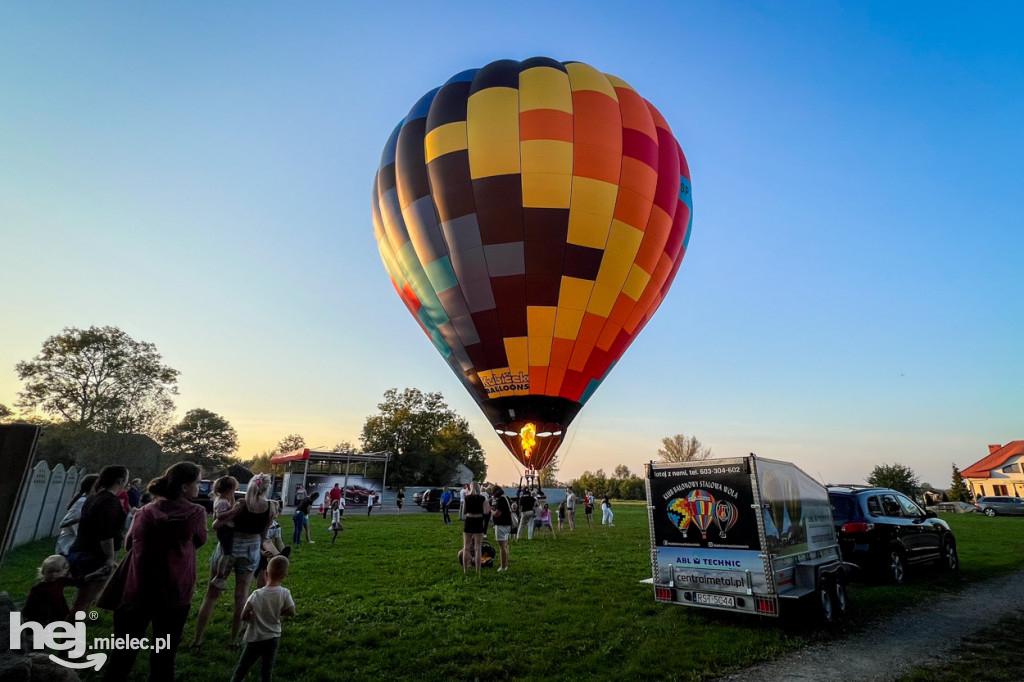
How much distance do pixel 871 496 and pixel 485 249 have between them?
35.9 feet

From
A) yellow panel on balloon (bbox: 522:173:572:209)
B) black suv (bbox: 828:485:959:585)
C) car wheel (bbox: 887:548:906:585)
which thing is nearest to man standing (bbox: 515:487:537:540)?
black suv (bbox: 828:485:959:585)

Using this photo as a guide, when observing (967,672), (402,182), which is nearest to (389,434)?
(402,182)

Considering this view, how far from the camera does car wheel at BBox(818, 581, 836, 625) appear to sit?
7.00m

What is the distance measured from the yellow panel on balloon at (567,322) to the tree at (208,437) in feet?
243

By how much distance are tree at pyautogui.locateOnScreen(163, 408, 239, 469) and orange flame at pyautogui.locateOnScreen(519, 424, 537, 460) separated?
7260cm

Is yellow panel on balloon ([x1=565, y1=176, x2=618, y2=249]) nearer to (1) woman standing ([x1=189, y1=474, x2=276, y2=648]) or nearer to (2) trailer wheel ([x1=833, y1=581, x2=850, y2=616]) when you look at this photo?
(2) trailer wheel ([x1=833, y1=581, x2=850, y2=616])

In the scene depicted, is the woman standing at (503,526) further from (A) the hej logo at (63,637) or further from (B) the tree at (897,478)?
(B) the tree at (897,478)

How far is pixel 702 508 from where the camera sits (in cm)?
733

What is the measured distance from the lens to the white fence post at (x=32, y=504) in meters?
13.2

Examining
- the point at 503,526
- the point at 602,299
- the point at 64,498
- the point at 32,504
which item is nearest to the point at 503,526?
the point at 503,526

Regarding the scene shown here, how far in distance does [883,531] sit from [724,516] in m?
4.81

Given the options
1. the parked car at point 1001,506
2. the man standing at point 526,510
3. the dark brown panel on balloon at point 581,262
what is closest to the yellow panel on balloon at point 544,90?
the dark brown panel on balloon at point 581,262

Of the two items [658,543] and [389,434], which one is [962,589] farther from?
[389,434]

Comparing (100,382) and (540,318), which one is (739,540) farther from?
(100,382)
